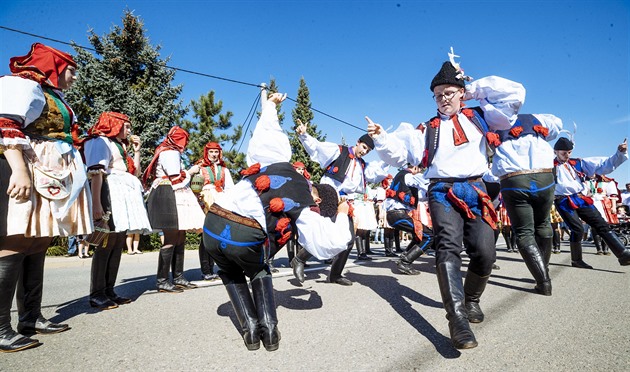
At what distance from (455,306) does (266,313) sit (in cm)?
129

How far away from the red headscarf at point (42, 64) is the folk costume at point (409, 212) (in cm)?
467

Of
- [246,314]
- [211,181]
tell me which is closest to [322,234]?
[246,314]

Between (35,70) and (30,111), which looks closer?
(30,111)

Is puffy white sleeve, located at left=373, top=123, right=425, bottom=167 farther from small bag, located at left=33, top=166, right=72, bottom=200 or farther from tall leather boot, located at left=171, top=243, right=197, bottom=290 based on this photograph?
tall leather boot, located at left=171, top=243, right=197, bottom=290

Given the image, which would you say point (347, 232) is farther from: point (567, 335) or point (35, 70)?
point (35, 70)

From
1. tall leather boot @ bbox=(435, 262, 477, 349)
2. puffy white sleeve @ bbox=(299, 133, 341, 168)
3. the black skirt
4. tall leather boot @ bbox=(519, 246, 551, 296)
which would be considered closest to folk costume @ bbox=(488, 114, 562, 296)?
tall leather boot @ bbox=(519, 246, 551, 296)

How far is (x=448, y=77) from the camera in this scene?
288cm

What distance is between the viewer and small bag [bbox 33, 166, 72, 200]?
246cm

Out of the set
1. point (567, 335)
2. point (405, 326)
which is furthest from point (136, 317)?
point (567, 335)

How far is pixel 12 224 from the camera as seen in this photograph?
2.31m

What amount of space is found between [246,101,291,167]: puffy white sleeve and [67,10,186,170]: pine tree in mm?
13075

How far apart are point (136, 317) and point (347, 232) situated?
84.1 inches

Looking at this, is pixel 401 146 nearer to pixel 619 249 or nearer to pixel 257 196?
pixel 257 196

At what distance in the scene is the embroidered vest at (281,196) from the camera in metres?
2.41
